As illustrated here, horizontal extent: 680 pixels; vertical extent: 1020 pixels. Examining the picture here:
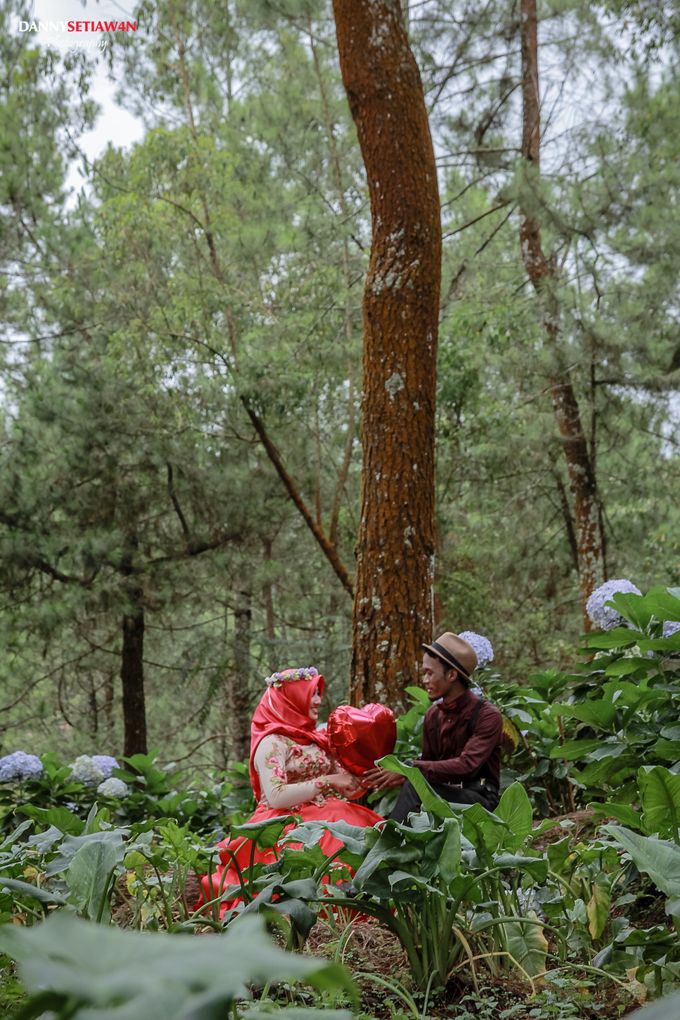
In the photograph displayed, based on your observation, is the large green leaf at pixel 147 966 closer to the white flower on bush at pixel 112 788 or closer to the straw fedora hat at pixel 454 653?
the straw fedora hat at pixel 454 653

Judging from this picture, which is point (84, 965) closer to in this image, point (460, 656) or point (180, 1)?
point (460, 656)

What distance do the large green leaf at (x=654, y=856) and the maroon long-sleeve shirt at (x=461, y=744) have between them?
5.84 feet

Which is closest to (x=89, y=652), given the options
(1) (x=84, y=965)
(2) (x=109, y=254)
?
(2) (x=109, y=254)

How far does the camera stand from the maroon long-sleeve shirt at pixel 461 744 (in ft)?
11.0

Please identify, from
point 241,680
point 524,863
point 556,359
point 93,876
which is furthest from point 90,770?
point 241,680

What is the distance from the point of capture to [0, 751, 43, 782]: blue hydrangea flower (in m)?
5.05

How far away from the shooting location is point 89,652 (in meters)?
11.7

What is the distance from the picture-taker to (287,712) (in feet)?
13.0

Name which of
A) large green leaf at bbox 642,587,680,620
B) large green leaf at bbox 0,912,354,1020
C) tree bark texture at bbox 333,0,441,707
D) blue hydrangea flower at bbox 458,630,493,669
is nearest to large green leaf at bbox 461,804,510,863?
large green leaf at bbox 642,587,680,620

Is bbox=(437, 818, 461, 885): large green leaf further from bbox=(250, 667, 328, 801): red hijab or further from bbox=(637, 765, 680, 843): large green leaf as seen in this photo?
bbox=(250, 667, 328, 801): red hijab

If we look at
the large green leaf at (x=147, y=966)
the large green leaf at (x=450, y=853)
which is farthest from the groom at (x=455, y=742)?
the large green leaf at (x=147, y=966)

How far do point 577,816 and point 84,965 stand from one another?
3606 mm

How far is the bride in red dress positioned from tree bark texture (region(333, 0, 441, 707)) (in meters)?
0.69

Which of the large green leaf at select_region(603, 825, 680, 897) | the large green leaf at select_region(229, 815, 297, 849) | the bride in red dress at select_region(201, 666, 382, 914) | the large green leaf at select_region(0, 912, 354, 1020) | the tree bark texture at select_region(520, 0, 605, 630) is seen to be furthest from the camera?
the tree bark texture at select_region(520, 0, 605, 630)
